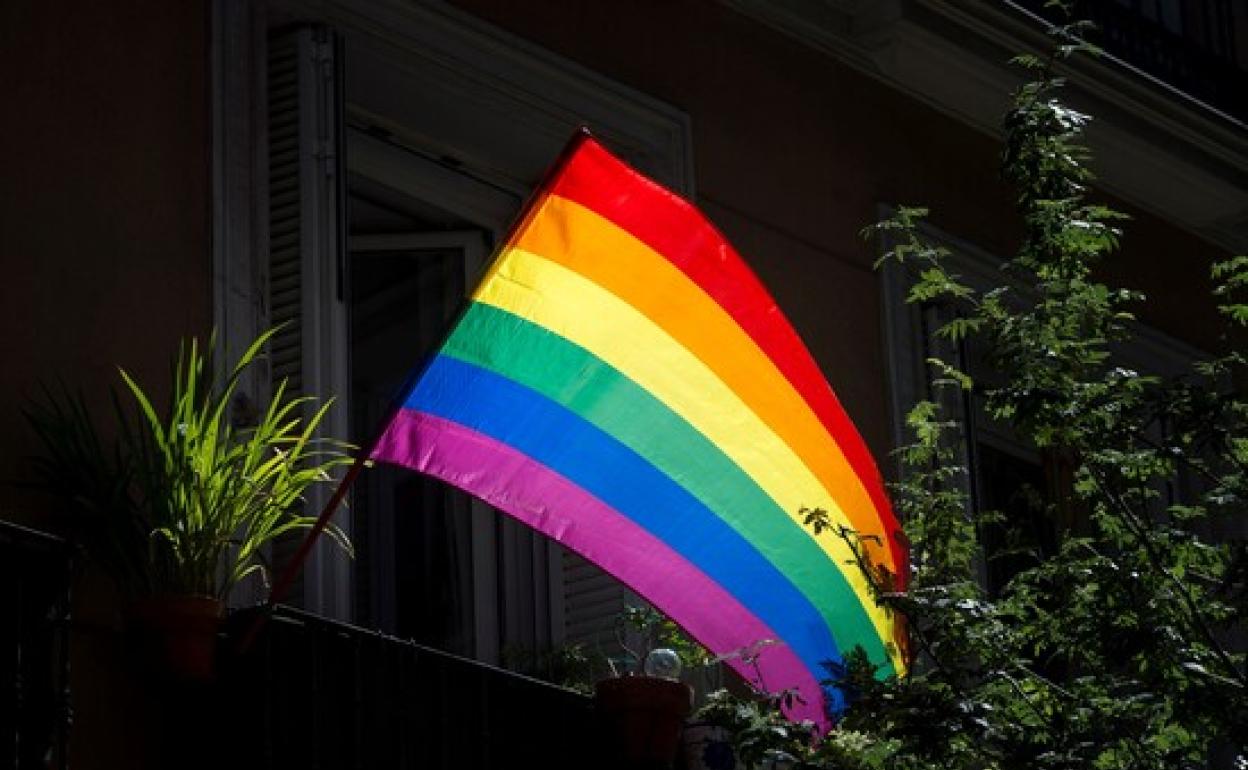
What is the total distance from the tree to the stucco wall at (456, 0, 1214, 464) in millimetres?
1906

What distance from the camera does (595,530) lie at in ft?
32.2

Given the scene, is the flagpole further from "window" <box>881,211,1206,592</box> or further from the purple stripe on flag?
"window" <box>881,211,1206,592</box>

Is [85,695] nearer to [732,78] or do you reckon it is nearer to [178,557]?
[178,557]

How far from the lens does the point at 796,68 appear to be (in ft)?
43.0

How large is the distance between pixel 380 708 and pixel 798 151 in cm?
401

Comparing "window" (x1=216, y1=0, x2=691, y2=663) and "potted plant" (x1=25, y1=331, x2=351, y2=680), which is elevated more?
"window" (x1=216, y1=0, x2=691, y2=663)

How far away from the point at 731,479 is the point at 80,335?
2068 mm

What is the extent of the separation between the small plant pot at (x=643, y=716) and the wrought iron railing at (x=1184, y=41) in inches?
219

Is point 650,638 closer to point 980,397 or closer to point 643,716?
point 643,716

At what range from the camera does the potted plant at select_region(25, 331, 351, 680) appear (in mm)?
8945

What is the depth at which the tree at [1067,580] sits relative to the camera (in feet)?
31.6

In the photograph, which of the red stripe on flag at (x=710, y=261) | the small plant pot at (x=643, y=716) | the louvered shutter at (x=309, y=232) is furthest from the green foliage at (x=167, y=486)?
the small plant pot at (x=643, y=716)

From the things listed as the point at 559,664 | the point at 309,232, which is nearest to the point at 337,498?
the point at 309,232

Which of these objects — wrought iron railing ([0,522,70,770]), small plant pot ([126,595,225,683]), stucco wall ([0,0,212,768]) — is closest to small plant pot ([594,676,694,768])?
stucco wall ([0,0,212,768])
